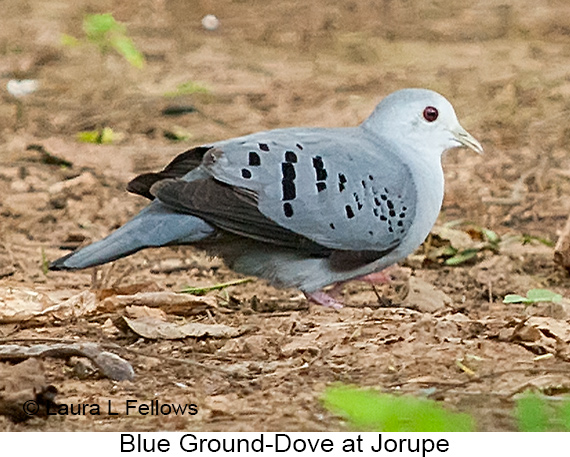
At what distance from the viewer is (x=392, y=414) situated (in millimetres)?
2174

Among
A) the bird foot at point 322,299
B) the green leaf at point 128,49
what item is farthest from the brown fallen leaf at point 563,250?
the green leaf at point 128,49

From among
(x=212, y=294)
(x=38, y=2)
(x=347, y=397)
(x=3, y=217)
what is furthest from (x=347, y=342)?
(x=38, y=2)

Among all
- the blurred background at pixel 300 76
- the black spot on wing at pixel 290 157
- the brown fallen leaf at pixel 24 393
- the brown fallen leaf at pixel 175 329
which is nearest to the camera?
the brown fallen leaf at pixel 24 393

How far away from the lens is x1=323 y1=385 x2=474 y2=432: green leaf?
7.06ft

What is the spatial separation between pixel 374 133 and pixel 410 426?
1.33 metres

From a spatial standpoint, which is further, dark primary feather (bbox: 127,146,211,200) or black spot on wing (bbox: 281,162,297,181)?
dark primary feather (bbox: 127,146,211,200)

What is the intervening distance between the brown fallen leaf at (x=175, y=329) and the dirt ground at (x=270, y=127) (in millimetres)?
17

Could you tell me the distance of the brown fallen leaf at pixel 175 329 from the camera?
300 cm

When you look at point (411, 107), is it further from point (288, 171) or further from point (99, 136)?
point (99, 136)

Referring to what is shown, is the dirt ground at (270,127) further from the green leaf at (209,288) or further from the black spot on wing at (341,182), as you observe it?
the black spot on wing at (341,182)

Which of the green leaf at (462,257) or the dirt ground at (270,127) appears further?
the green leaf at (462,257)

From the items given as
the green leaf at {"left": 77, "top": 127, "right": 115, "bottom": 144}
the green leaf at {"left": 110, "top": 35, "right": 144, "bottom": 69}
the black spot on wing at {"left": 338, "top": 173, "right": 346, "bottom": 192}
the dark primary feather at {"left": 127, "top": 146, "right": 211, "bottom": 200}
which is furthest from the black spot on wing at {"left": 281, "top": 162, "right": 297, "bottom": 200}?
the green leaf at {"left": 77, "top": 127, "right": 115, "bottom": 144}

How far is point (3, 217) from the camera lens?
3844 millimetres

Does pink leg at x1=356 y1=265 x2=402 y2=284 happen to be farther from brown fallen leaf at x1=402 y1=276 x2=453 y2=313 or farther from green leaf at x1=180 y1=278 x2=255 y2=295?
green leaf at x1=180 y1=278 x2=255 y2=295
